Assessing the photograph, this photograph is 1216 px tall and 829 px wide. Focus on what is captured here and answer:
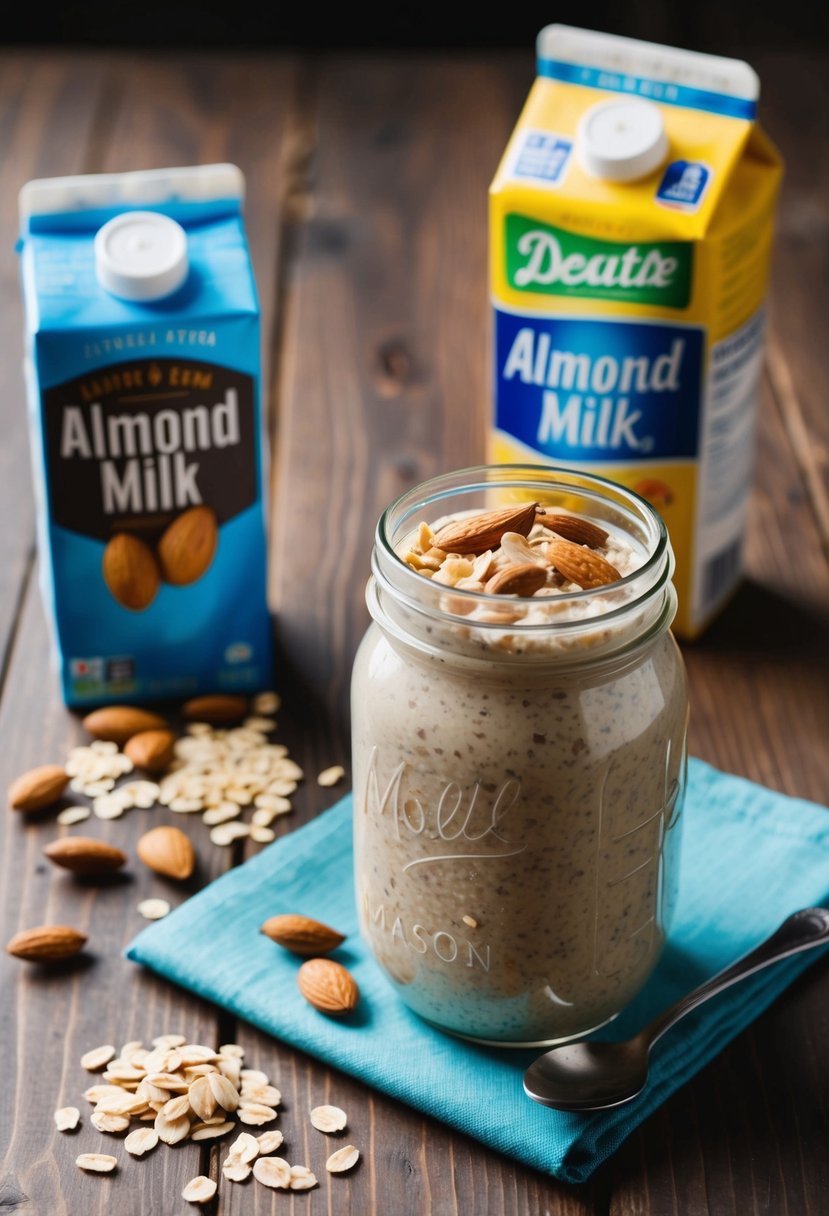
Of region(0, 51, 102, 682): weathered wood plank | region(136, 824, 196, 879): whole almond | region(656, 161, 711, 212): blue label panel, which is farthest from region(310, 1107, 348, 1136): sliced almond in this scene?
region(656, 161, 711, 212): blue label panel

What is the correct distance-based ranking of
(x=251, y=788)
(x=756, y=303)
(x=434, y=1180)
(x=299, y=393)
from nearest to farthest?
(x=434, y=1180) < (x=251, y=788) < (x=756, y=303) < (x=299, y=393)

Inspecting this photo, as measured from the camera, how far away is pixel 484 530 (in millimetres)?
857

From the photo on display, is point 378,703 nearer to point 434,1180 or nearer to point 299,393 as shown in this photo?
point 434,1180

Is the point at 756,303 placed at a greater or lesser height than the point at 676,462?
greater

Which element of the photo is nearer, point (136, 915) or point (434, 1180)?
point (434, 1180)

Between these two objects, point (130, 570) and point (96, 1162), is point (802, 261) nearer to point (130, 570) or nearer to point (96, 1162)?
point (130, 570)

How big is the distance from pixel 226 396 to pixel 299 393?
44cm

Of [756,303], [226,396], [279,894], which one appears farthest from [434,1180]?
[756,303]

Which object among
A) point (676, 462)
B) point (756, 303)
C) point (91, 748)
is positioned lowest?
point (91, 748)

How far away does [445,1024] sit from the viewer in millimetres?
898

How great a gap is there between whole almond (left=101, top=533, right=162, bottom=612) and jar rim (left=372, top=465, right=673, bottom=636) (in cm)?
36

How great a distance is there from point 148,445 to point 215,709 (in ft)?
0.72

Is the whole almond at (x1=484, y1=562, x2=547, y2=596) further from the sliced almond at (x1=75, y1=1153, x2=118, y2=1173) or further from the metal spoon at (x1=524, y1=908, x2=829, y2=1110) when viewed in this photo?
the sliced almond at (x1=75, y1=1153, x2=118, y2=1173)

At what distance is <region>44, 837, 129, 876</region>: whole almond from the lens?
104 cm
